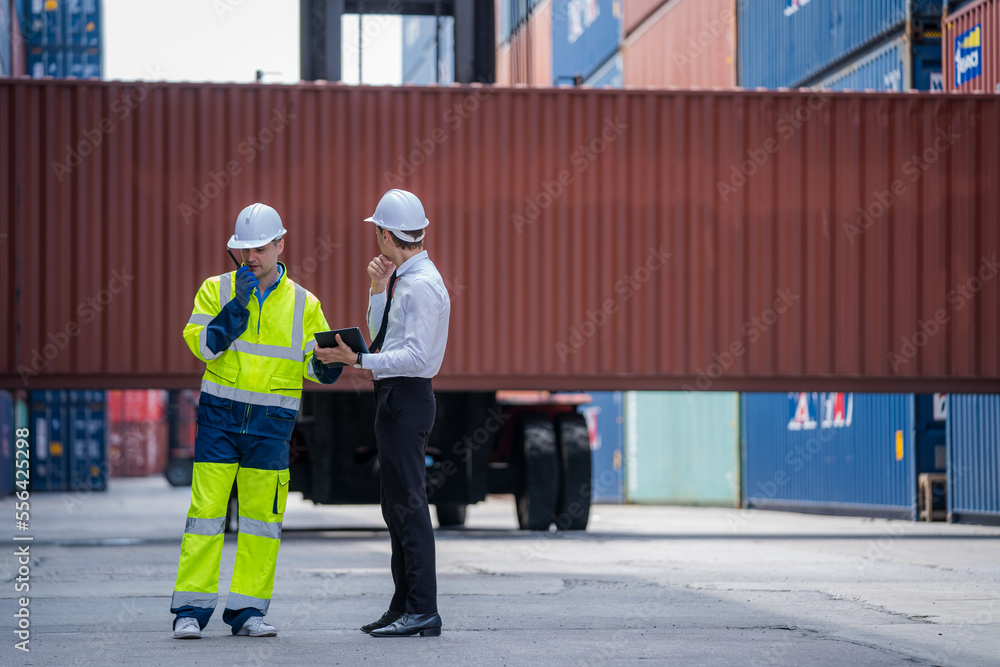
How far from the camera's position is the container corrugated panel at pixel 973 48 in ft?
47.1

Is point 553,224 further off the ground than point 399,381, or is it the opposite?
point 553,224

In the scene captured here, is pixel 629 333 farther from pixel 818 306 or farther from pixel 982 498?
pixel 982 498

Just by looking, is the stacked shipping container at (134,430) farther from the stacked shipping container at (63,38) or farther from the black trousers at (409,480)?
the black trousers at (409,480)

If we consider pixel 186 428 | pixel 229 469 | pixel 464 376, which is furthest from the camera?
pixel 186 428

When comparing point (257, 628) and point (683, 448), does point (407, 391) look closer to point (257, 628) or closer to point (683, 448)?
point (257, 628)

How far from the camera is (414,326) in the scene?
5418mm

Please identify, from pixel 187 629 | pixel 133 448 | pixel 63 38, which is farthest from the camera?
pixel 133 448

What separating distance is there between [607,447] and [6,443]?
12.2m

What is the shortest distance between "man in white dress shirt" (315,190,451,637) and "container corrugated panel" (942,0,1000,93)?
10709 millimetres

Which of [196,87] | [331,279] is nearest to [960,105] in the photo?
[331,279]

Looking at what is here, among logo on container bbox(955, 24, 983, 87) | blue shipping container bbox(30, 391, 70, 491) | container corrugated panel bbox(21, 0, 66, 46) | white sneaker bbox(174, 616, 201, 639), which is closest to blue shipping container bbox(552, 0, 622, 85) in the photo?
logo on container bbox(955, 24, 983, 87)

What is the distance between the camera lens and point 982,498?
14.5 m

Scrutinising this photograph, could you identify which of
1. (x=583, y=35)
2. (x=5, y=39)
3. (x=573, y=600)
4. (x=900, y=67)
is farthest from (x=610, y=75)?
(x=573, y=600)

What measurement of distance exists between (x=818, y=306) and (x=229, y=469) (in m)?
8.91
